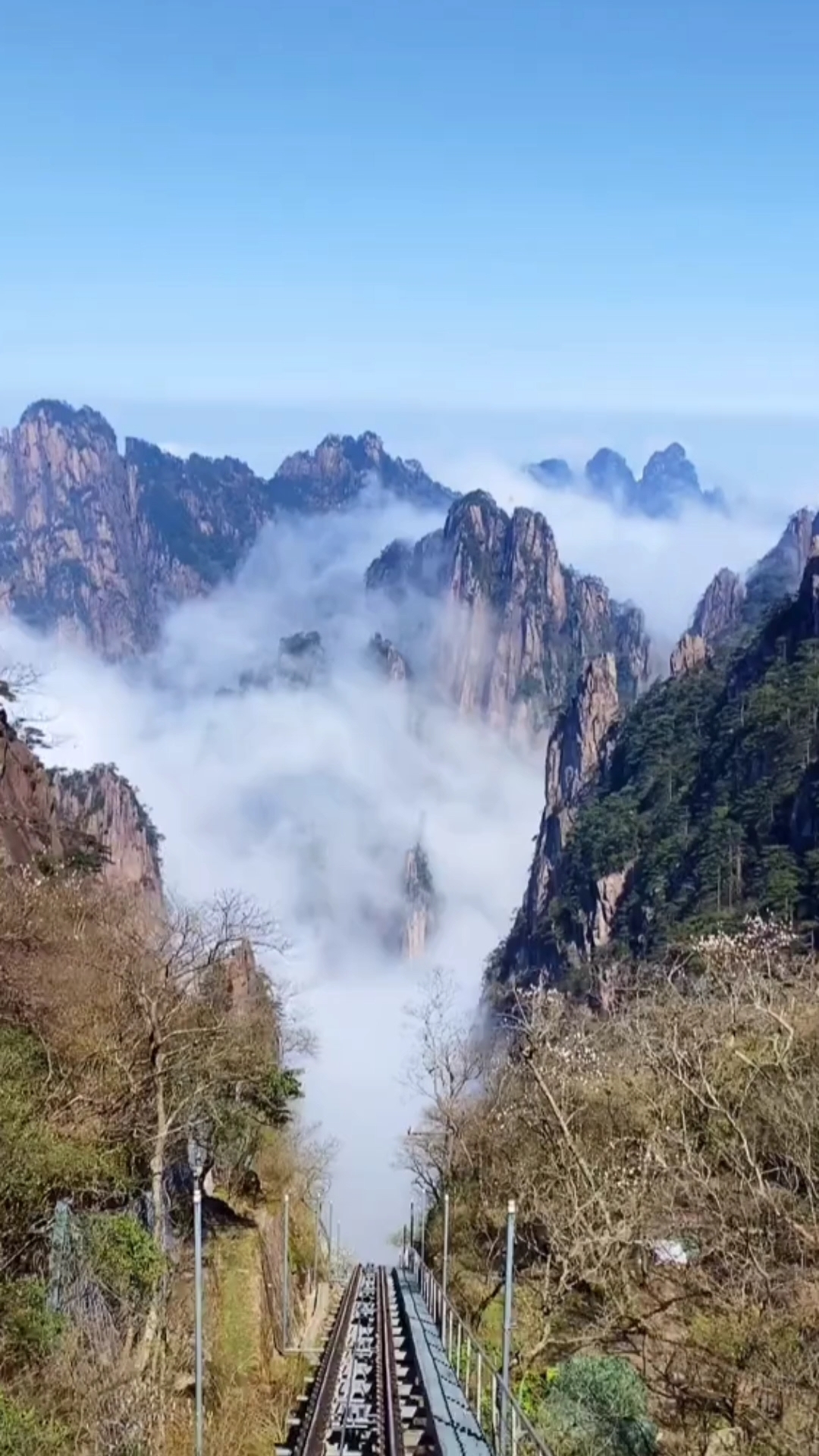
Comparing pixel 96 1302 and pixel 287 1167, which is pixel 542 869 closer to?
pixel 287 1167

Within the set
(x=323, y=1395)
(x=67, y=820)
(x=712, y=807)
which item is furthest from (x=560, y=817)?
(x=323, y=1395)

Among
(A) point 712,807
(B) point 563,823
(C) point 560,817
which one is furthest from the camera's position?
(C) point 560,817

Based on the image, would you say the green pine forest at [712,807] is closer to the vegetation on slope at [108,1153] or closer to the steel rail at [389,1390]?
the steel rail at [389,1390]

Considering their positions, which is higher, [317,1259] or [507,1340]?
[507,1340]

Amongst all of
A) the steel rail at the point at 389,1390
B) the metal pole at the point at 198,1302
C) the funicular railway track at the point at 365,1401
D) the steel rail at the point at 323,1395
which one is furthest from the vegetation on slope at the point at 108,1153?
the steel rail at the point at 389,1390

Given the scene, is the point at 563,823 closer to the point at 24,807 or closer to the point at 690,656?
the point at 690,656

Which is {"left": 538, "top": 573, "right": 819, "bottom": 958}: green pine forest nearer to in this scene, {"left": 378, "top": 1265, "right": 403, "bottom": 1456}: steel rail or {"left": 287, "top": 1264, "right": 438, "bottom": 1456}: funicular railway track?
{"left": 378, "top": 1265, "right": 403, "bottom": 1456}: steel rail
